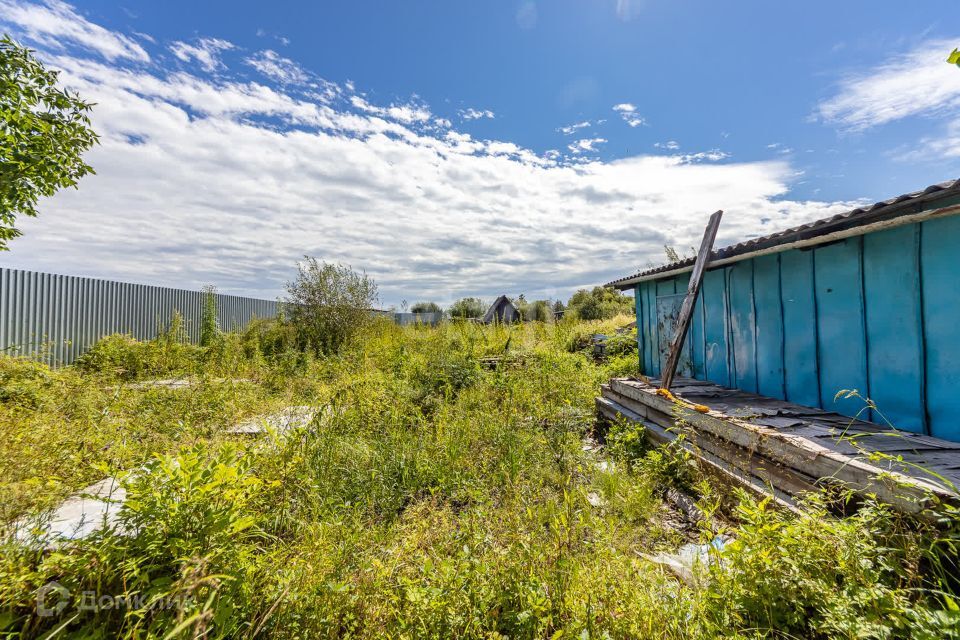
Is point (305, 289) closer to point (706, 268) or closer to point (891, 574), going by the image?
point (706, 268)

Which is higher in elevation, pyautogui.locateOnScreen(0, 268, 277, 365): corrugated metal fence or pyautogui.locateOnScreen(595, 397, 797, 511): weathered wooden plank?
pyautogui.locateOnScreen(0, 268, 277, 365): corrugated metal fence

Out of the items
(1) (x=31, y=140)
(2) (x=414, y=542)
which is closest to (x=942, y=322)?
(2) (x=414, y=542)

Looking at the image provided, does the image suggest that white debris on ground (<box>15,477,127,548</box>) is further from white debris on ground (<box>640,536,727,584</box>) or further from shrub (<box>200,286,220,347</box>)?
shrub (<box>200,286,220,347</box>)

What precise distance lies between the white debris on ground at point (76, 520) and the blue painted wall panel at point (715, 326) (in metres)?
6.62

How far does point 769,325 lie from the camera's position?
4.81m

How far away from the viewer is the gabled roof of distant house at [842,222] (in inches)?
121

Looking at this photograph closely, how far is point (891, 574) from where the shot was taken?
1.94 metres

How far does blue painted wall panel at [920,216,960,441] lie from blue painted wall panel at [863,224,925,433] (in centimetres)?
6

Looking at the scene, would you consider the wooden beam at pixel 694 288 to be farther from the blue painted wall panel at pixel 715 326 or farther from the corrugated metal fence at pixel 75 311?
the corrugated metal fence at pixel 75 311

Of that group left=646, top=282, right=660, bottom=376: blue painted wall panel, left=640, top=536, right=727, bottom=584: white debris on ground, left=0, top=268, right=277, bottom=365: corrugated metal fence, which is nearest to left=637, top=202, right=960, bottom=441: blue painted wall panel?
left=646, top=282, right=660, bottom=376: blue painted wall panel

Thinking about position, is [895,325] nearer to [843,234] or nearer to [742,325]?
[843,234]

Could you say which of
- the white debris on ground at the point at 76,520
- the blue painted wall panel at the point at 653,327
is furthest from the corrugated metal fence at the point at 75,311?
the blue painted wall panel at the point at 653,327

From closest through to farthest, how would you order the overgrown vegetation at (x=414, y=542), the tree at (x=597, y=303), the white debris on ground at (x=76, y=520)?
1. the overgrown vegetation at (x=414, y=542)
2. the white debris on ground at (x=76, y=520)
3. the tree at (x=597, y=303)

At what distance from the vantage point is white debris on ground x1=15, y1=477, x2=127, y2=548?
1652mm
